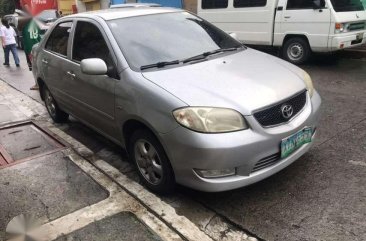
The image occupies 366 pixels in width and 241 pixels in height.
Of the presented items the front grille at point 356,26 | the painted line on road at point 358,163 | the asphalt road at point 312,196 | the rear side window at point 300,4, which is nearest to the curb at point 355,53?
the front grille at point 356,26

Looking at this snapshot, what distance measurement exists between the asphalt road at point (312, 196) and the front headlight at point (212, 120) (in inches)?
30.8

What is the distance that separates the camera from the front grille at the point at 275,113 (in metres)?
3.04

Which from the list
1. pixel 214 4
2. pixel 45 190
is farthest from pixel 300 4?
pixel 45 190

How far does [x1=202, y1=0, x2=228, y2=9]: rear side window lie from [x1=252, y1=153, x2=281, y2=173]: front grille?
7886 mm

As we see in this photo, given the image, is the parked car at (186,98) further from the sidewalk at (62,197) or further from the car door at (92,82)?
the sidewalk at (62,197)

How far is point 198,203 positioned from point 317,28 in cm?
625

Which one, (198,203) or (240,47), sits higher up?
(240,47)

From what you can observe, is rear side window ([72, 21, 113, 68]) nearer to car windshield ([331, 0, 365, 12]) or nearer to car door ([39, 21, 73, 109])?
car door ([39, 21, 73, 109])

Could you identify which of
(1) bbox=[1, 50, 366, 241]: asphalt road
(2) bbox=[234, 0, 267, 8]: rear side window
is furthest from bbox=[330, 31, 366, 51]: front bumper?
(1) bbox=[1, 50, 366, 241]: asphalt road

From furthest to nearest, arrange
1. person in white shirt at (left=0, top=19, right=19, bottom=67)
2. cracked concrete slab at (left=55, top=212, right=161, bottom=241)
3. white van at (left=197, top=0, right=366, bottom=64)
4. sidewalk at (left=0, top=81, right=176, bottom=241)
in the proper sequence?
person in white shirt at (left=0, top=19, right=19, bottom=67)
white van at (left=197, top=0, right=366, bottom=64)
sidewalk at (left=0, top=81, right=176, bottom=241)
cracked concrete slab at (left=55, top=212, right=161, bottom=241)

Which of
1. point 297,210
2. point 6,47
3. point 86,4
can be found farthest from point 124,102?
point 86,4

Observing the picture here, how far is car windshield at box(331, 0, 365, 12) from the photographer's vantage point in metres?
8.06

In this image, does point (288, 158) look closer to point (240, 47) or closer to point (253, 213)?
point (253, 213)

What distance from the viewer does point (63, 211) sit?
135 inches
